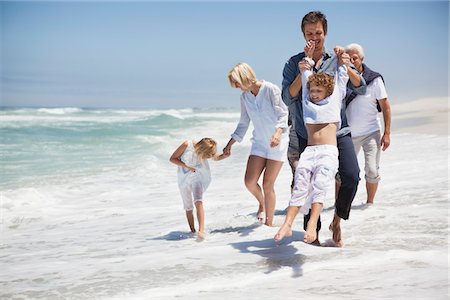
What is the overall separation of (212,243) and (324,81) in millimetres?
2054

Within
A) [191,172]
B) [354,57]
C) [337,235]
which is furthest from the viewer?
[354,57]

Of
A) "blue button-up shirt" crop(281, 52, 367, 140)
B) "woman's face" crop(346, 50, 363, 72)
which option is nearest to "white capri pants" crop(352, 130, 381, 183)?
"woman's face" crop(346, 50, 363, 72)

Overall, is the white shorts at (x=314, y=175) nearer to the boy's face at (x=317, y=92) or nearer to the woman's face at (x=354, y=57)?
the boy's face at (x=317, y=92)

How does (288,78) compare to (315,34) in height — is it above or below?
below

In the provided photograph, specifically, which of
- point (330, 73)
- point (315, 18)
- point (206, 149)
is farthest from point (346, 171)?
point (206, 149)

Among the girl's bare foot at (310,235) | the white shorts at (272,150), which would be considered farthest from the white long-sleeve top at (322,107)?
the white shorts at (272,150)

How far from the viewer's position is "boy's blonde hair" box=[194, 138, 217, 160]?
239 inches

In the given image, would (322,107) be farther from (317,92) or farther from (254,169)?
(254,169)

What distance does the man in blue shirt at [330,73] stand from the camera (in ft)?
15.1

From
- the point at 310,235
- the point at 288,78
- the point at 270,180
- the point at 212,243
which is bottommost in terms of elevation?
the point at 212,243

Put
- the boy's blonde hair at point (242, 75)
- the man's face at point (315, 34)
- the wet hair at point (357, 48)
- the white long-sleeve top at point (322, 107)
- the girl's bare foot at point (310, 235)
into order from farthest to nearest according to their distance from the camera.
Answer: the wet hair at point (357, 48)
the boy's blonde hair at point (242, 75)
the man's face at point (315, 34)
the white long-sleeve top at point (322, 107)
the girl's bare foot at point (310, 235)

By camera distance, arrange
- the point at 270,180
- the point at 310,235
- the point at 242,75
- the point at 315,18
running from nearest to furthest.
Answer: the point at 310,235 < the point at 315,18 < the point at 242,75 < the point at 270,180

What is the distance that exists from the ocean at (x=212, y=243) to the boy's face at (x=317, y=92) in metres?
1.31

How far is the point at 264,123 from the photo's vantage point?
5914 mm
